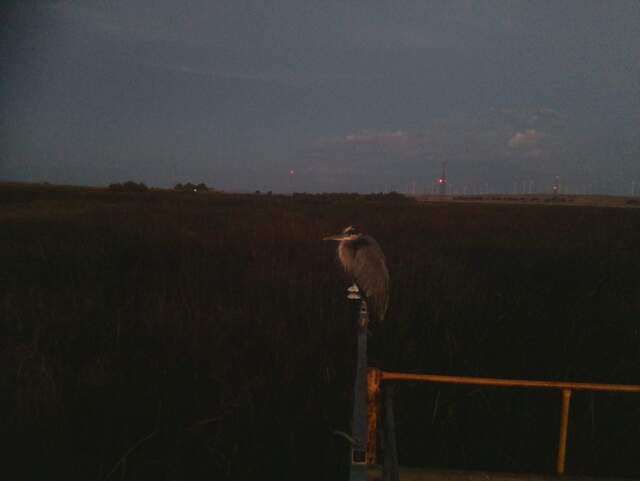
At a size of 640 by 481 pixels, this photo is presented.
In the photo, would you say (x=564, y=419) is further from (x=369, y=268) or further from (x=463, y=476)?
(x=369, y=268)

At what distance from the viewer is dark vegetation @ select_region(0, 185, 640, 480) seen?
8.99 ft

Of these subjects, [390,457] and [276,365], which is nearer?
[390,457]

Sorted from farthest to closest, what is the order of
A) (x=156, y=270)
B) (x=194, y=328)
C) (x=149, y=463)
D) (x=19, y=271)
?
1. (x=156, y=270)
2. (x=19, y=271)
3. (x=194, y=328)
4. (x=149, y=463)

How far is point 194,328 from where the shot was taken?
4070 millimetres

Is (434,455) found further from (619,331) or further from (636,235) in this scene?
(636,235)

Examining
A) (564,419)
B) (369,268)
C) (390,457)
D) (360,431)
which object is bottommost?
(564,419)

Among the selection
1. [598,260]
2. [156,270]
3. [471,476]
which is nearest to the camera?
[471,476]

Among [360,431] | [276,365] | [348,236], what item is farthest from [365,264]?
[360,431]

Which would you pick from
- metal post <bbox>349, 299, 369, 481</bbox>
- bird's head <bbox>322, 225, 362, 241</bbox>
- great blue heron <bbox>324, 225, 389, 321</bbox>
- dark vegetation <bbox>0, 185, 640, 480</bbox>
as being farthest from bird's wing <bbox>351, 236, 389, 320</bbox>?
metal post <bbox>349, 299, 369, 481</bbox>

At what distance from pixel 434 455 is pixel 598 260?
7.20 metres

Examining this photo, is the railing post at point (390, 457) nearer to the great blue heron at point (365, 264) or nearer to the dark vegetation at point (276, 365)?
the dark vegetation at point (276, 365)

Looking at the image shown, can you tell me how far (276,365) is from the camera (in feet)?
11.4

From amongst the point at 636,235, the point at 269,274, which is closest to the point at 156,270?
the point at 269,274

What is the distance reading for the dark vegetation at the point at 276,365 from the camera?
2740 millimetres
